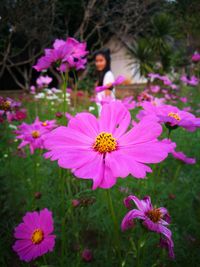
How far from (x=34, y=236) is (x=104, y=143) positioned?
0.37 m

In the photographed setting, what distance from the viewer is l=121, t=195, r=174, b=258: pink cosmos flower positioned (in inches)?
22.7

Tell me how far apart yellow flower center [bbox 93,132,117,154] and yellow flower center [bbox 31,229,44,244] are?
0.33m

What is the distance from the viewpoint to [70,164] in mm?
527

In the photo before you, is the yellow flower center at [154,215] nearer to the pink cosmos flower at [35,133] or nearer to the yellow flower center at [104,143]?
the yellow flower center at [104,143]

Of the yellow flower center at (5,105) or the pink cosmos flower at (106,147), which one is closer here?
the pink cosmos flower at (106,147)

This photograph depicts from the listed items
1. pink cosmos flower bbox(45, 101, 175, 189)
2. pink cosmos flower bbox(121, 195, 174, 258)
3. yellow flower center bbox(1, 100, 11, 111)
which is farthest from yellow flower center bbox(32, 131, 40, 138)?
pink cosmos flower bbox(121, 195, 174, 258)

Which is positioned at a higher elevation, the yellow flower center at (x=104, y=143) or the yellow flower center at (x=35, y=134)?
the yellow flower center at (x=104, y=143)

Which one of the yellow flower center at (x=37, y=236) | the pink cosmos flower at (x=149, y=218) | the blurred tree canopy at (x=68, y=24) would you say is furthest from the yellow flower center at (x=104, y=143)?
the blurred tree canopy at (x=68, y=24)

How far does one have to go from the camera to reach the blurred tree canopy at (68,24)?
5.06m

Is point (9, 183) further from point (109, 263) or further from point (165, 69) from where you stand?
point (165, 69)

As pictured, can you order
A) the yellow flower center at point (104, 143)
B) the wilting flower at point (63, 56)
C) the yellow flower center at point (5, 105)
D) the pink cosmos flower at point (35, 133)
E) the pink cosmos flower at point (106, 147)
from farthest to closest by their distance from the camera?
the pink cosmos flower at point (35, 133) < the yellow flower center at point (5, 105) < the wilting flower at point (63, 56) < the yellow flower center at point (104, 143) < the pink cosmos flower at point (106, 147)

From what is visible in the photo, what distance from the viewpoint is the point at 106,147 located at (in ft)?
2.04

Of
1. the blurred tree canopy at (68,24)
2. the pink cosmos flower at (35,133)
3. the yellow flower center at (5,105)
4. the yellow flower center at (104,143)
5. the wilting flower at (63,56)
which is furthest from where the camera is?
the blurred tree canopy at (68,24)

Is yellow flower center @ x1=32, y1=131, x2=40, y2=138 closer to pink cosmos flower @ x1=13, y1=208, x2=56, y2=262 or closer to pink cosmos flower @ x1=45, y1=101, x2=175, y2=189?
pink cosmos flower @ x1=13, y1=208, x2=56, y2=262
